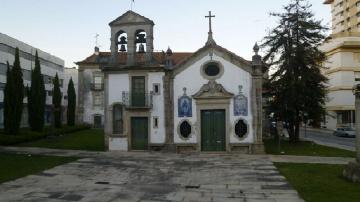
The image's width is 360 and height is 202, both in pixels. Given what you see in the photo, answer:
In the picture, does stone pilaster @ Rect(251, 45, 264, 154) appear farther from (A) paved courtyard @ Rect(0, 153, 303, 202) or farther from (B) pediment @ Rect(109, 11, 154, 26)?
(B) pediment @ Rect(109, 11, 154, 26)

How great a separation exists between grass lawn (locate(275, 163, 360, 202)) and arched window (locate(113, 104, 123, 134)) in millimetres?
11227

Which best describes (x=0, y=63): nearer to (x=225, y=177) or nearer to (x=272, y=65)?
(x=272, y=65)

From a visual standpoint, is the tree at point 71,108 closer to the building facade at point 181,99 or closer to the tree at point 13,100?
the tree at point 13,100

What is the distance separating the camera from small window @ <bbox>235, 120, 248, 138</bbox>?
2772cm

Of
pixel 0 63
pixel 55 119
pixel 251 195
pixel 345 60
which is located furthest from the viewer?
pixel 345 60

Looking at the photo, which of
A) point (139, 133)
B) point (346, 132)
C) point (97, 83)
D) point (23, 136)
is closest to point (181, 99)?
point (139, 133)

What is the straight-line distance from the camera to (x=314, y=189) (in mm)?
15023

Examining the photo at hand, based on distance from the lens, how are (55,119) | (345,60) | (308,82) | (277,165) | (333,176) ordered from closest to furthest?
(333,176) → (277,165) → (308,82) → (55,119) → (345,60)

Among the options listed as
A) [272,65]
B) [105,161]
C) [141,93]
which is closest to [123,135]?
[141,93]

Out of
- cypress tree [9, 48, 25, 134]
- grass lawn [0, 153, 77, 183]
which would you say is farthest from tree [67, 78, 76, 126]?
grass lawn [0, 153, 77, 183]

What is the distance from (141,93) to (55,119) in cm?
2125

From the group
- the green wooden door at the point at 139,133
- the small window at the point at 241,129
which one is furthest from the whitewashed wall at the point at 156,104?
the small window at the point at 241,129

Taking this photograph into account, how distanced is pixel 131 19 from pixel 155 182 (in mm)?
15255

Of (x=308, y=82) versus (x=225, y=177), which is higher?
(x=308, y=82)
